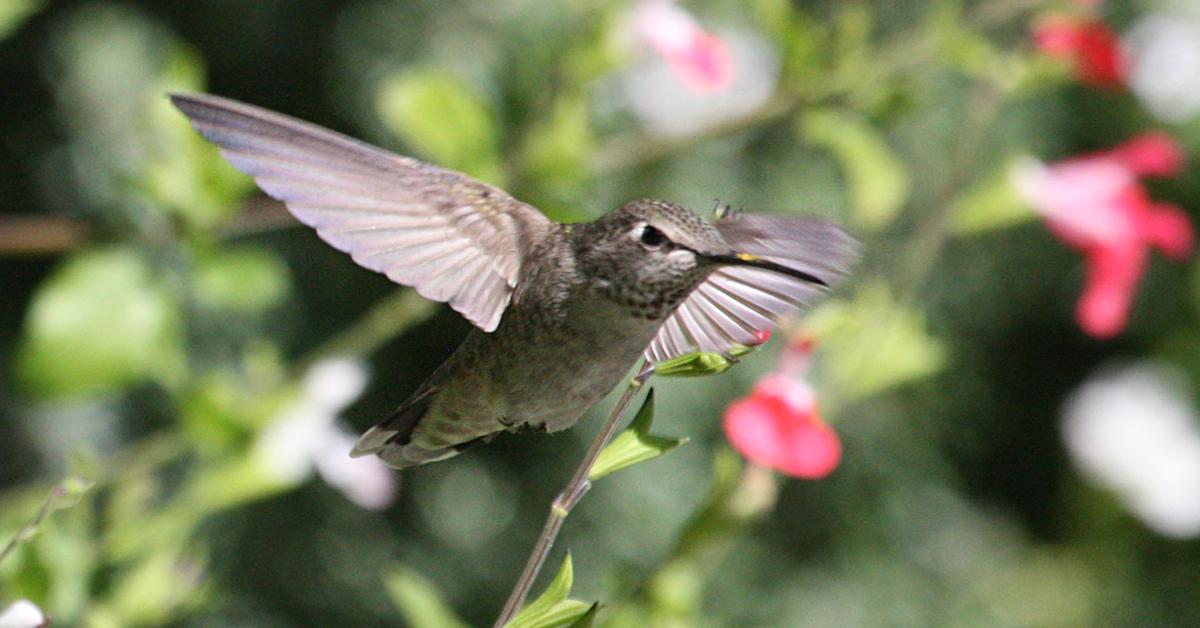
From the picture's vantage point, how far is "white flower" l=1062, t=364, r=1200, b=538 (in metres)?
2.33

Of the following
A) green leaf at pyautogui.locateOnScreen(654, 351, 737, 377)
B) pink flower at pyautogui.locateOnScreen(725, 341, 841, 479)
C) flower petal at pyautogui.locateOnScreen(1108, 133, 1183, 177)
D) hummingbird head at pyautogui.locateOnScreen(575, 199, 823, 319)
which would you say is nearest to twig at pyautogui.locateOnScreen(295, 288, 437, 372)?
pink flower at pyautogui.locateOnScreen(725, 341, 841, 479)

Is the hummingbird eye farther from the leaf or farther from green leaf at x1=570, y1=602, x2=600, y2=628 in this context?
green leaf at x1=570, y1=602, x2=600, y2=628

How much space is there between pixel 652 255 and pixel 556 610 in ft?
0.73

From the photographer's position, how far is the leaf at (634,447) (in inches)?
27.0

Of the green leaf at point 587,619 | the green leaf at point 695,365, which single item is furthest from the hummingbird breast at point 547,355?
the green leaf at point 587,619

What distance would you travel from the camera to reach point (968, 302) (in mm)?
2131

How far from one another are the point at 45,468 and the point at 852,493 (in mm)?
1021

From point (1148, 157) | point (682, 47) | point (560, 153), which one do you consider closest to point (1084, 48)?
point (1148, 157)

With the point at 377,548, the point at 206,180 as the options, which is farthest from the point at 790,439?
the point at 377,548

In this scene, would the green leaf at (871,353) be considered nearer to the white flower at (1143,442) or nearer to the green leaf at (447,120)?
the green leaf at (447,120)

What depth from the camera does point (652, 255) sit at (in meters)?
0.79

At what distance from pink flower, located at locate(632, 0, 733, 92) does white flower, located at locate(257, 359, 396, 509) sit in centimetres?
43

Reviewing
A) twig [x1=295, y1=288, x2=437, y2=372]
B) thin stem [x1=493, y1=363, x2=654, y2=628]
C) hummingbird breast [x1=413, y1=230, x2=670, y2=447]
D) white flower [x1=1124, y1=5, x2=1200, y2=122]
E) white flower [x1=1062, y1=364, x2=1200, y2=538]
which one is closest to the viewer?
thin stem [x1=493, y1=363, x2=654, y2=628]

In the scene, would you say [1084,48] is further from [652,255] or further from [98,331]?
[98,331]
